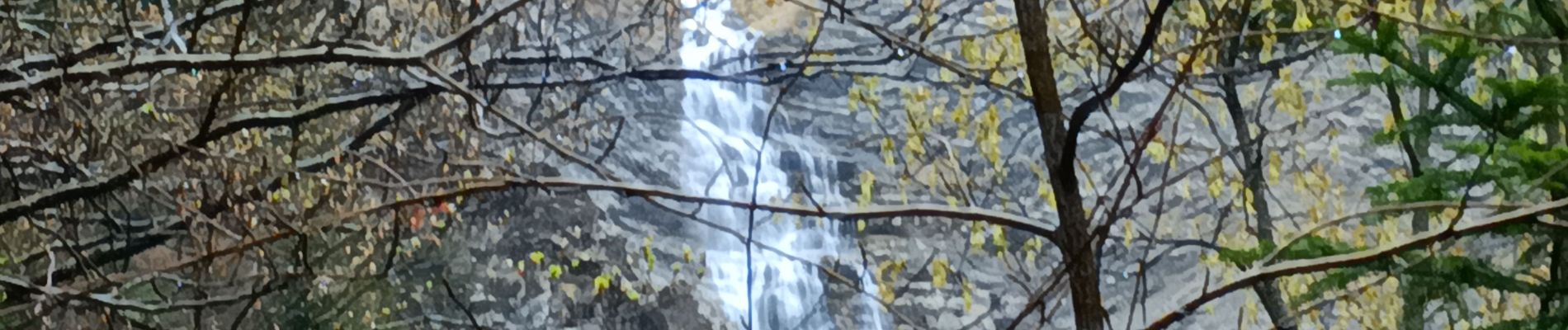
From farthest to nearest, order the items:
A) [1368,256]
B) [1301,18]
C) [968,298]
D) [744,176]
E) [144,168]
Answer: [744,176]
[968,298]
[1301,18]
[144,168]
[1368,256]

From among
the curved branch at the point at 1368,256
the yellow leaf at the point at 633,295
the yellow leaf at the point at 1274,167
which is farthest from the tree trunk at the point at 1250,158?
the yellow leaf at the point at 633,295

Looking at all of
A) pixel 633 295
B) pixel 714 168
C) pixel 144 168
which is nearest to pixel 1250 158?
pixel 714 168

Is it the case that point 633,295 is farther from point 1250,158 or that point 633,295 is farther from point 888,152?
point 1250,158

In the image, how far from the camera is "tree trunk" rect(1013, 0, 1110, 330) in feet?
4.15

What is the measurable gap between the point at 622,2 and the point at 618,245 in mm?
816

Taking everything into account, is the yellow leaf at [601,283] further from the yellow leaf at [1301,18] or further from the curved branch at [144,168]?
the yellow leaf at [1301,18]

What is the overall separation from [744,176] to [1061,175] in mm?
2309

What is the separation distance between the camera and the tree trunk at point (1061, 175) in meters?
1.26

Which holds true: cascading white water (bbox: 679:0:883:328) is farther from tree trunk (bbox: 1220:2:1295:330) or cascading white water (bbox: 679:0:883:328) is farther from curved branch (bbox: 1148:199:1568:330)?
curved branch (bbox: 1148:199:1568:330)

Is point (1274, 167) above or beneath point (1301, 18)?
beneath

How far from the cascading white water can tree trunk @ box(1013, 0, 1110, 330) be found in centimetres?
152

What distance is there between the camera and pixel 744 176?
3.56m

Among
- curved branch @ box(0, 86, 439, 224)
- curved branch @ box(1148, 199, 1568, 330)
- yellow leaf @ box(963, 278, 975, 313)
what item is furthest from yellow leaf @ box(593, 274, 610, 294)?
curved branch @ box(1148, 199, 1568, 330)

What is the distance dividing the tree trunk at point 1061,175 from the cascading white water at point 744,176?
1518 millimetres
